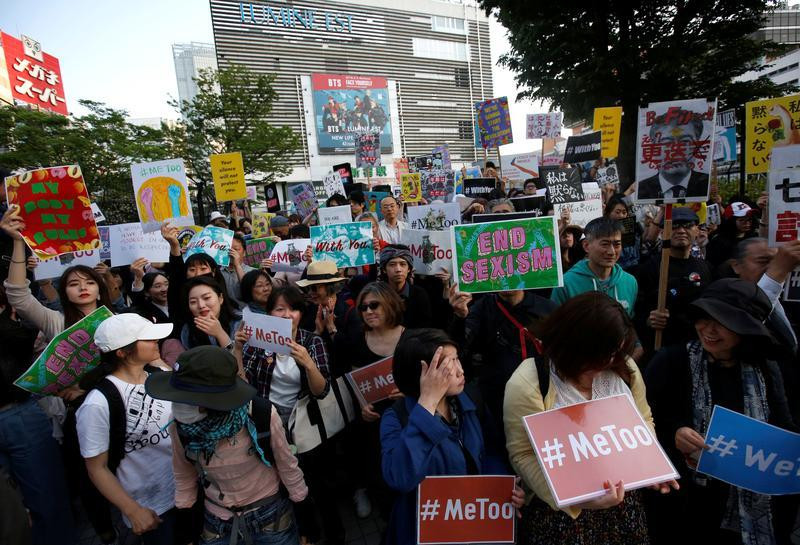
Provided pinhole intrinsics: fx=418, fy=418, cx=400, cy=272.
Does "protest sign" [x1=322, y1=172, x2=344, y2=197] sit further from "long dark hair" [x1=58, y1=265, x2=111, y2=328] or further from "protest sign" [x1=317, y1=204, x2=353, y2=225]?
"long dark hair" [x1=58, y1=265, x2=111, y2=328]

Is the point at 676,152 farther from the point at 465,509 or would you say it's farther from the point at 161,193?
the point at 161,193

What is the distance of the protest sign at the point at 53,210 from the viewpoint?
11.5 ft

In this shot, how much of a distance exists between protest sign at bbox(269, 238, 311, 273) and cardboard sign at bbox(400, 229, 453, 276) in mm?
1396

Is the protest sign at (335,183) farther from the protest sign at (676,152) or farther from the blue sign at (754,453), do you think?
the blue sign at (754,453)

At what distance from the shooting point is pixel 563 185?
19.8 feet

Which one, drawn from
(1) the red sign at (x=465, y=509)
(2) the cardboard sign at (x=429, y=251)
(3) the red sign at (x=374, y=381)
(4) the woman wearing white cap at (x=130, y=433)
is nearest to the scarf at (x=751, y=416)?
(1) the red sign at (x=465, y=509)

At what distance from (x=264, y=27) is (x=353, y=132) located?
1161 centimetres

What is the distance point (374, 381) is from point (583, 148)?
678 centimetres

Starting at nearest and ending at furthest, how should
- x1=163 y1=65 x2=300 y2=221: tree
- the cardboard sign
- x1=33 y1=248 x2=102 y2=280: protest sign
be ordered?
1. x1=33 y1=248 x2=102 y2=280: protest sign
2. the cardboard sign
3. x1=163 y1=65 x2=300 y2=221: tree

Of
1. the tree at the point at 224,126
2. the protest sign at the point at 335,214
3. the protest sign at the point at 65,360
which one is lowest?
the protest sign at the point at 65,360

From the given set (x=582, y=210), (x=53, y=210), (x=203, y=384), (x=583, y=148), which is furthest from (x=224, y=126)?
(x=203, y=384)

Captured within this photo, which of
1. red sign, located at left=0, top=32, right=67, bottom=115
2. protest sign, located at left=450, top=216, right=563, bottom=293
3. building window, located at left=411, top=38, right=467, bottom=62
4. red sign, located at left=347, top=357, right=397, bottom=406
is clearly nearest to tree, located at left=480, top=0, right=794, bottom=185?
protest sign, located at left=450, top=216, right=563, bottom=293

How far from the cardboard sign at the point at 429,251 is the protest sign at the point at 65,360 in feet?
8.88

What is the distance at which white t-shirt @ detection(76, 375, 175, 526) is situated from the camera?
6.63 ft
